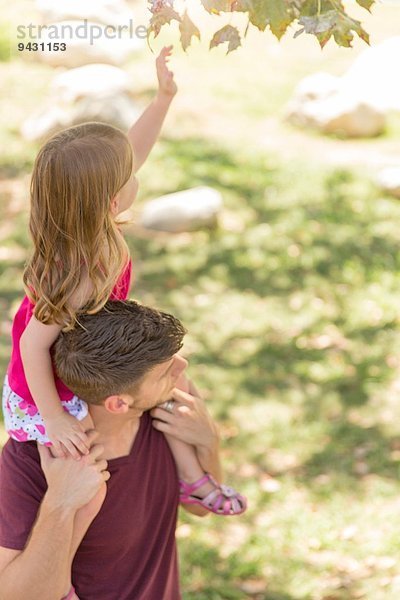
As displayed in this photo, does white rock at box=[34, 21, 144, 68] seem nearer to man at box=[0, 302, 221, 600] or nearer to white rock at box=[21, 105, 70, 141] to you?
white rock at box=[21, 105, 70, 141]

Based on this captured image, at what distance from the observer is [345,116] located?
33.5 feet

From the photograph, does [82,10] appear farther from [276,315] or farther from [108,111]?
[276,315]

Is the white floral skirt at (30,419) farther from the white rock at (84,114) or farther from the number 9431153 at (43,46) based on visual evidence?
the number 9431153 at (43,46)

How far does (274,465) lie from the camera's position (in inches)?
235

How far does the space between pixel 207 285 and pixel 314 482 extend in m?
2.61

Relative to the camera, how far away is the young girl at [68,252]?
8.91 feet

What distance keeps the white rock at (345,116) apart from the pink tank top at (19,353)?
24.6ft

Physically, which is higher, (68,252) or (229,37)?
(229,37)

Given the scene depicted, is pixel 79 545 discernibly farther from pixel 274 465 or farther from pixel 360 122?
pixel 360 122

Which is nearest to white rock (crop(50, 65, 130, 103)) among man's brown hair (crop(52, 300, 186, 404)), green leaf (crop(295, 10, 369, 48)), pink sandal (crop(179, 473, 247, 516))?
pink sandal (crop(179, 473, 247, 516))

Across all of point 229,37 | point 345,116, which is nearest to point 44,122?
point 345,116

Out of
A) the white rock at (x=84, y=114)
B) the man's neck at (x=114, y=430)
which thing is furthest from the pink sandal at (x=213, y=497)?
the white rock at (x=84, y=114)

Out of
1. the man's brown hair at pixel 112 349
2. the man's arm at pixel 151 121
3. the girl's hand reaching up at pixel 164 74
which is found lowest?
the man's brown hair at pixel 112 349

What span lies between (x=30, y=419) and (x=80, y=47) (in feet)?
30.2
